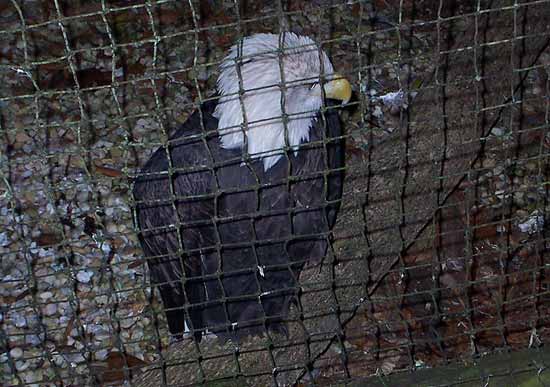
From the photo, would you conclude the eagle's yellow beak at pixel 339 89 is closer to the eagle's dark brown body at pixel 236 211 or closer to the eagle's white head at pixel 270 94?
the eagle's white head at pixel 270 94

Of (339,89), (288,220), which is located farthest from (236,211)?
(339,89)

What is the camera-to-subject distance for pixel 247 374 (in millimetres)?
2496

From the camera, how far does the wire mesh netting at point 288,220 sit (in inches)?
88.3

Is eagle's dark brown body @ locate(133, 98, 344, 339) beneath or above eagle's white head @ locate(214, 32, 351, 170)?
beneath

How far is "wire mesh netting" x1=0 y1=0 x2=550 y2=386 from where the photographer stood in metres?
2.24

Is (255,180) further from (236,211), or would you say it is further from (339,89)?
(339,89)

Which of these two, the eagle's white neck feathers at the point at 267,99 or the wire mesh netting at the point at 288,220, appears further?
the eagle's white neck feathers at the point at 267,99

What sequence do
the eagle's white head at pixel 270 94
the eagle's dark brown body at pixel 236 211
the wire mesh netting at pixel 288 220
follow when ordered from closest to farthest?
the wire mesh netting at pixel 288 220, the eagle's white head at pixel 270 94, the eagle's dark brown body at pixel 236 211

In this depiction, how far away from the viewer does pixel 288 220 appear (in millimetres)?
2689

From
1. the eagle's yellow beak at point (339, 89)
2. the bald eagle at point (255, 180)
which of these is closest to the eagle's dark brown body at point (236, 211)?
the bald eagle at point (255, 180)

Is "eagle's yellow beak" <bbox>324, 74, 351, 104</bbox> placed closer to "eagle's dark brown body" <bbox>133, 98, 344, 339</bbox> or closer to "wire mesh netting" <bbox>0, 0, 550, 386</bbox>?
"wire mesh netting" <bbox>0, 0, 550, 386</bbox>

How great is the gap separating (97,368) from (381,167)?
139cm

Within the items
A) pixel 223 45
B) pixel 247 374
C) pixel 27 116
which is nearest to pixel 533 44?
pixel 247 374

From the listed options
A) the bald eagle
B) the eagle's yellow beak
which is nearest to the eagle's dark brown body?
the bald eagle
